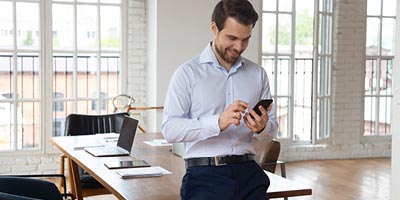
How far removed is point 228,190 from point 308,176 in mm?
5066

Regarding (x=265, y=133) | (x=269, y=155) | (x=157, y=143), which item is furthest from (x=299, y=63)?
(x=265, y=133)

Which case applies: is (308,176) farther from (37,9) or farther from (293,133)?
(37,9)

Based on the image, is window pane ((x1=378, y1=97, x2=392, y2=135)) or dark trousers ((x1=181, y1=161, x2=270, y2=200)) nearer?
dark trousers ((x1=181, y1=161, x2=270, y2=200))

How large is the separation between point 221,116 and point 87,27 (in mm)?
5129

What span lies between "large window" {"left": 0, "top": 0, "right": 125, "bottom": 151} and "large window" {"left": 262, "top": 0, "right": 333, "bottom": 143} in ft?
6.84

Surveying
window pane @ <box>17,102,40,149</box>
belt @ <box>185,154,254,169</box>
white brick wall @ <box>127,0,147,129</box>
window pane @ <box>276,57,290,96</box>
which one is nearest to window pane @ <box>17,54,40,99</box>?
window pane @ <box>17,102,40,149</box>

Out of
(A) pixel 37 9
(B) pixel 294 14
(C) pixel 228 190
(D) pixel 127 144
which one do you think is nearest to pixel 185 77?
(C) pixel 228 190

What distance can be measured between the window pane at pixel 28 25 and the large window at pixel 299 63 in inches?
115

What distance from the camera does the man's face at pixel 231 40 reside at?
2242 mm

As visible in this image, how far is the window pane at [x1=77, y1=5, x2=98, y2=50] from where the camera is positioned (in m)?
7.01

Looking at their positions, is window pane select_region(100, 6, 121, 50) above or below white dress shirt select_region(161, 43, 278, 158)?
above

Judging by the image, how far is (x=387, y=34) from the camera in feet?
28.6

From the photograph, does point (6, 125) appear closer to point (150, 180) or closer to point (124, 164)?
point (124, 164)

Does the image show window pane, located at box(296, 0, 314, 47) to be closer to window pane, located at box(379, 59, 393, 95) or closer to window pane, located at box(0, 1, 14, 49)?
window pane, located at box(379, 59, 393, 95)
